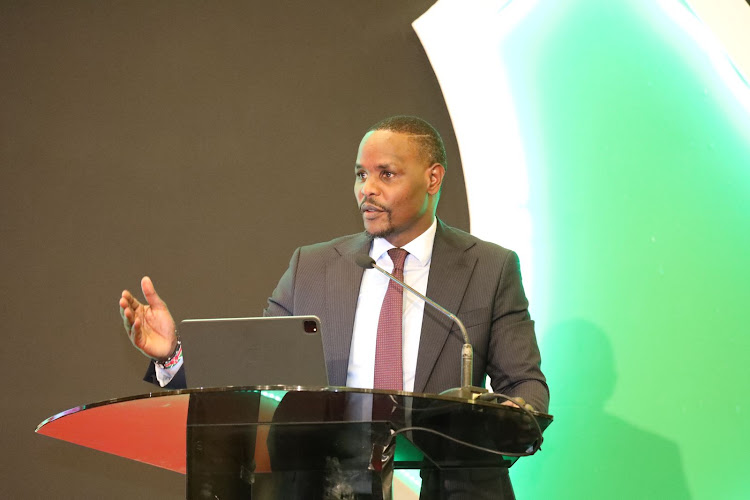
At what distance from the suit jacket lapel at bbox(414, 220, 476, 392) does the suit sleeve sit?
128 mm

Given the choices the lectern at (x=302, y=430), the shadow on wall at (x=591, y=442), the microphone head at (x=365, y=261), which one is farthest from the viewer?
the shadow on wall at (x=591, y=442)

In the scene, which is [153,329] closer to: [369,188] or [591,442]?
[369,188]

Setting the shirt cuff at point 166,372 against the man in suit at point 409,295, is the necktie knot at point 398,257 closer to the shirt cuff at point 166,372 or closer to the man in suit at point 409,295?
the man in suit at point 409,295

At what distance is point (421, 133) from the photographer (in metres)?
3.07

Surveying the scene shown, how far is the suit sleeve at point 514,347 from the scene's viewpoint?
101 inches

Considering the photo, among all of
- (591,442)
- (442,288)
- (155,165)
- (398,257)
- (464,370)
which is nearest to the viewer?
(464,370)

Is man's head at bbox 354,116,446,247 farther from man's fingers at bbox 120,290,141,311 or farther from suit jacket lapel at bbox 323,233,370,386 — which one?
man's fingers at bbox 120,290,141,311

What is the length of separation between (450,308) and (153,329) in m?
0.98

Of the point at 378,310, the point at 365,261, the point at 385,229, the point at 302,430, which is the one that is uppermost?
the point at 385,229

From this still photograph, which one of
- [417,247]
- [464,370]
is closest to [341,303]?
[417,247]

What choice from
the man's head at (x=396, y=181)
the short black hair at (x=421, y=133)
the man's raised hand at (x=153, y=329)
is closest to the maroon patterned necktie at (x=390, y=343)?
the man's head at (x=396, y=181)

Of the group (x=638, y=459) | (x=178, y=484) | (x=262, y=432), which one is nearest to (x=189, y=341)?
(x=262, y=432)

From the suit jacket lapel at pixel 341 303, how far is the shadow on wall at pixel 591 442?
1163mm

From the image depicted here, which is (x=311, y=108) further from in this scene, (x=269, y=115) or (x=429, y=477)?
(x=429, y=477)
